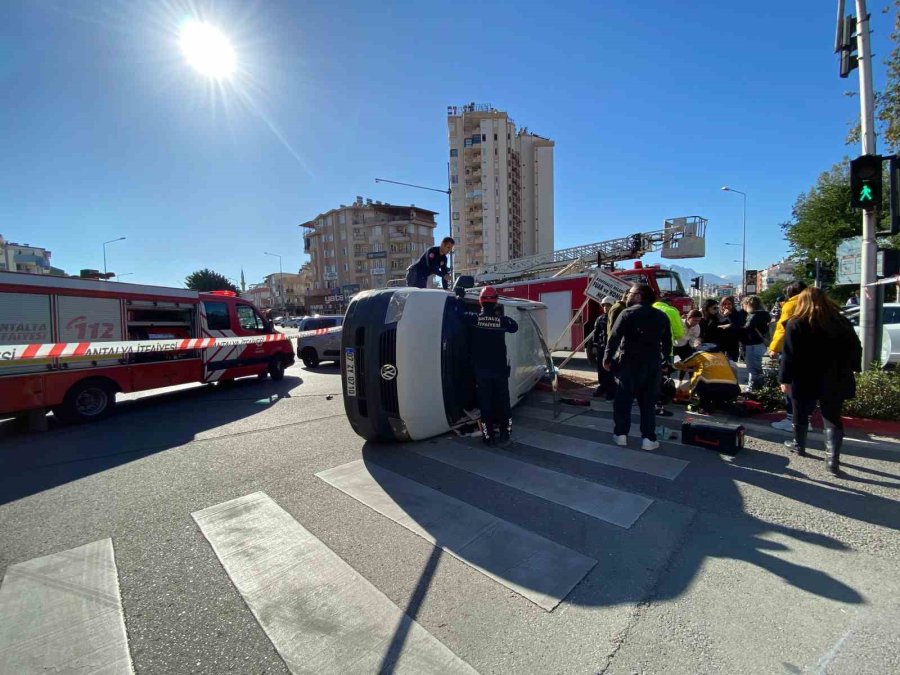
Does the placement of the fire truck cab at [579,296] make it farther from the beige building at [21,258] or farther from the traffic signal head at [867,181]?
the beige building at [21,258]

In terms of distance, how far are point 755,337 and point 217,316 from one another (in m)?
11.7

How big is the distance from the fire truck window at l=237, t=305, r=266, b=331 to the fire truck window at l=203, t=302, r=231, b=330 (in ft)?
1.34

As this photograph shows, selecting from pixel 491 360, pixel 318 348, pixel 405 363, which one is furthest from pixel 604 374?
pixel 318 348

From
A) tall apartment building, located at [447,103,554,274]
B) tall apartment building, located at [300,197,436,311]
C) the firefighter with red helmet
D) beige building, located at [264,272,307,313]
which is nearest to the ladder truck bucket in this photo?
the firefighter with red helmet

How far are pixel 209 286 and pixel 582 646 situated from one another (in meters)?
66.4

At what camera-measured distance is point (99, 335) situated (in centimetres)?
780

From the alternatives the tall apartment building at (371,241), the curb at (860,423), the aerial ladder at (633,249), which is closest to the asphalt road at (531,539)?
the curb at (860,423)

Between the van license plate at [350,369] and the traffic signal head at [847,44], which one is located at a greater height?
the traffic signal head at [847,44]

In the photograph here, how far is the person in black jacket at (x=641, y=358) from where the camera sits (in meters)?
4.61

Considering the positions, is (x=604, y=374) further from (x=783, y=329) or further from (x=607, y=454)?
(x=607, y=454)

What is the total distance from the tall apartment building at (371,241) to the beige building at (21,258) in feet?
120

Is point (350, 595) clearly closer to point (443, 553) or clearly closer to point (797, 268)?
point (443, 553)

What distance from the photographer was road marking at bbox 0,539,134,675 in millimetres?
1989

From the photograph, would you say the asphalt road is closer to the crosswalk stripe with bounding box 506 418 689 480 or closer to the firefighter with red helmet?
the crosswalk stripe with bounding box 506 418 689 480
